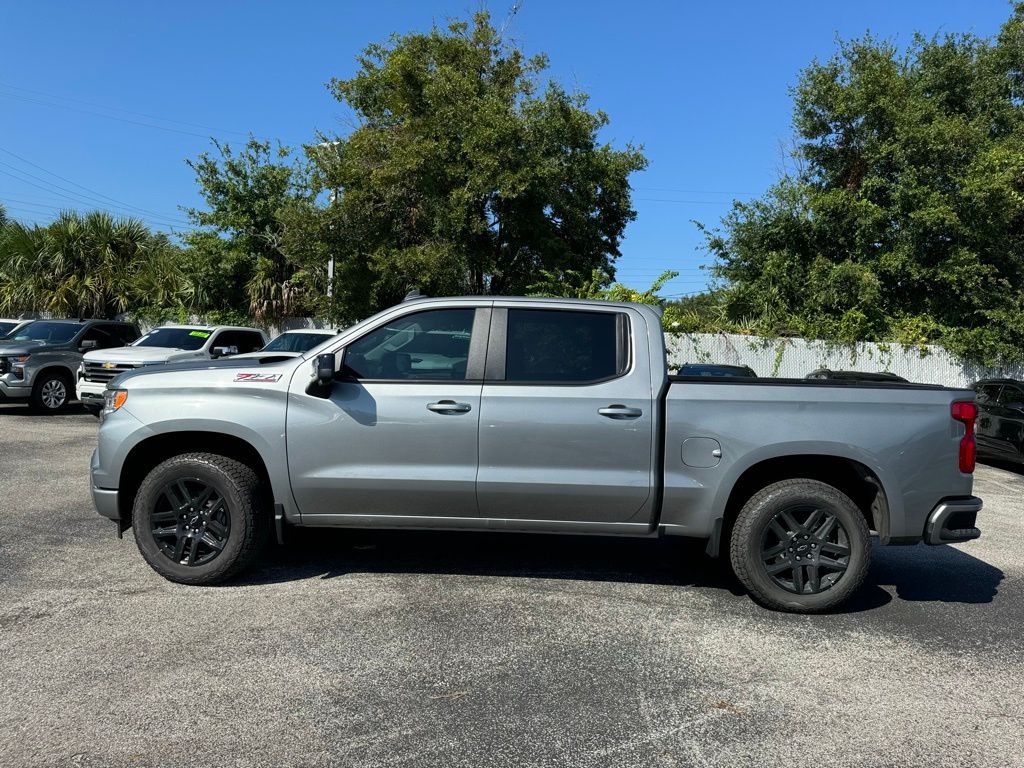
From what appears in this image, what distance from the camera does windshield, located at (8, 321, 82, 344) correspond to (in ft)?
48.6

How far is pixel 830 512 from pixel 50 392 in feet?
45.7

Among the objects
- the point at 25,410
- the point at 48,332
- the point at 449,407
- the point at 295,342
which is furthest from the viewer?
the point at 48,332

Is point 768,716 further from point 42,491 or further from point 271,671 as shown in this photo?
point 42,491

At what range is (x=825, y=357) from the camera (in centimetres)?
2030

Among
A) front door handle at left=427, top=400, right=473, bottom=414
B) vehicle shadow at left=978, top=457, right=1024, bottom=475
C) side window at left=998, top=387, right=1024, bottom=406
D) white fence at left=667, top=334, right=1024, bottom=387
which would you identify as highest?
white fence at left=667, top=334, right=1024, bottom=387

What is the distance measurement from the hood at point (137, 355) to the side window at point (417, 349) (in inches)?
350

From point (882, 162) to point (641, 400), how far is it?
62.0ft

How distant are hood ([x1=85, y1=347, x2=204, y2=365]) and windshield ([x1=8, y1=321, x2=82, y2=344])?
2.21m

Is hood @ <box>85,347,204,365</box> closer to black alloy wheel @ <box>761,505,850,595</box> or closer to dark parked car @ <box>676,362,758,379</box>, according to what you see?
dark parked car @ <box>676,362,758,379</box>

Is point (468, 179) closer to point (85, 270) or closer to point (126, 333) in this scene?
point (126, 333)

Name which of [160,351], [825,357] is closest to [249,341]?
[160,351]

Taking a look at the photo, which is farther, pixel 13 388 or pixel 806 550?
pixel 13 388

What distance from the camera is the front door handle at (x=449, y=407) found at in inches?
191

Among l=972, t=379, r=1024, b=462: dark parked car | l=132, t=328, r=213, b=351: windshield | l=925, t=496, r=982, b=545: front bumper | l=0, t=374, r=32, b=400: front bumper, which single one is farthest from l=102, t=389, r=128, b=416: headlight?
l=972, t=379, r=1024, b=462: dark parked car
